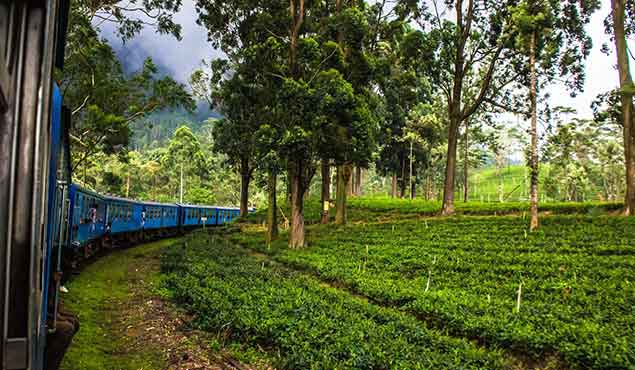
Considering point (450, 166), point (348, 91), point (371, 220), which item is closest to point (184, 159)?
point (371, 220)

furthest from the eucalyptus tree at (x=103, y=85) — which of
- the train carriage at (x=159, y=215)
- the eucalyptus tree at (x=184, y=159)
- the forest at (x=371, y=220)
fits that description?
the eucalyptus tree at (x=184, y=159)

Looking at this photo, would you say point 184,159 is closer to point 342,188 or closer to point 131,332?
point 342,188

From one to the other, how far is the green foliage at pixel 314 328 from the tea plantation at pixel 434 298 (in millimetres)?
30

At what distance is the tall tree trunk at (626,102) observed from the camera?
21188 mm

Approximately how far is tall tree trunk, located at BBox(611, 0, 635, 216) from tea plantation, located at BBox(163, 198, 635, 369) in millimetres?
1748

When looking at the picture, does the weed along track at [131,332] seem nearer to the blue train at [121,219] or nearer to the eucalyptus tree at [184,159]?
the blue train at [121,219]

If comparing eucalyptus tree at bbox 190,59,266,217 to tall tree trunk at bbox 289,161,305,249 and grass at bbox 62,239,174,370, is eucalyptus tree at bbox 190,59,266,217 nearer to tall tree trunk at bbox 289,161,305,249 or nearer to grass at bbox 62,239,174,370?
tall tree trunk at bbox 289,161,305,249

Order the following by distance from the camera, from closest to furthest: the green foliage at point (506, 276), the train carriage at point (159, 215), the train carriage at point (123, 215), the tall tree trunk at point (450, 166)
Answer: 1. the green foliage at point (506, 276)
2. the train carriage at point (123, 215)
3. the tall tree trunk at point (450, 166)
4. the train carriage at point (159, 215)

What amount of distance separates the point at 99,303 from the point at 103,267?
6.36 meters

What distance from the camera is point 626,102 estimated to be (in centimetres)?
2197

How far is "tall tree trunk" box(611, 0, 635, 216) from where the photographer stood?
834 inches

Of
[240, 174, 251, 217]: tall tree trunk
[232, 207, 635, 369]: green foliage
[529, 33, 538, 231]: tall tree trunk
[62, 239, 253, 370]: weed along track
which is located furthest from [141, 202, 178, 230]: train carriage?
[529, 33, 538, 231]: tall tree trunk

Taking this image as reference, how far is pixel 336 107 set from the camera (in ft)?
67.8

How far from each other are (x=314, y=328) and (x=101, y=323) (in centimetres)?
480
